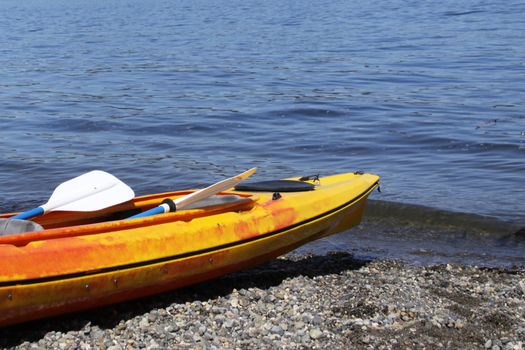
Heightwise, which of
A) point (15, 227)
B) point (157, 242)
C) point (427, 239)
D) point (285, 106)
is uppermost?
point (15, 227)

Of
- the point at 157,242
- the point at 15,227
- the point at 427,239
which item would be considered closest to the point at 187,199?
the point at 157,242

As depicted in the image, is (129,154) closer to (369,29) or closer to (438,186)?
(438,186)

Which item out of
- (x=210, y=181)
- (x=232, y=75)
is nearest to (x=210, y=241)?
Result: (x=210, y=181)

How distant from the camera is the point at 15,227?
5.96 m

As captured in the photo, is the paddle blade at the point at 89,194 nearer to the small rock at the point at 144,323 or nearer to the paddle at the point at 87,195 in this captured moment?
the paddle at the point at 87,195

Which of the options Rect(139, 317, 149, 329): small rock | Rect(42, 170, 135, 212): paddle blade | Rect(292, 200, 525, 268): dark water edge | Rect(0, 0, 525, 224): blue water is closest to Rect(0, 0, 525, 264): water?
Rect(0, 0, 525, 224): blue water

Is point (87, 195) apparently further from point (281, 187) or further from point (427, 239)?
point (427, 239)

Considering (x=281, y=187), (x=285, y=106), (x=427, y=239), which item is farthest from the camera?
(x=285, y=106)

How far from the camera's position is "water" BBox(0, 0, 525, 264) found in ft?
36.6

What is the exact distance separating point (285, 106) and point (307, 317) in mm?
9901

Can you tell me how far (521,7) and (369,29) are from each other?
6402 millimetres

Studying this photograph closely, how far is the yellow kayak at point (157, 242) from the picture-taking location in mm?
5465

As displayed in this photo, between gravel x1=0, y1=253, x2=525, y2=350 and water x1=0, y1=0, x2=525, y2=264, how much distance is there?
2814 mm

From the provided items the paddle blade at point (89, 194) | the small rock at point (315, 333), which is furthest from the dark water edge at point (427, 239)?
the small rock at point (315, 333)
